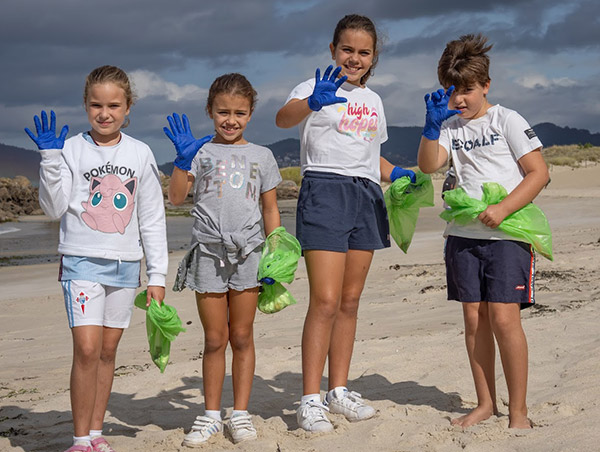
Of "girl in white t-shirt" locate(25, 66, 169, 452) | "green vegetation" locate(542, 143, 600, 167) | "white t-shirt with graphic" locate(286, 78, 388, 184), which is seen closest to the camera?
"girl in white t-shirt" locate(25, 66, 169, 452)

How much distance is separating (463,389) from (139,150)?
243 cm

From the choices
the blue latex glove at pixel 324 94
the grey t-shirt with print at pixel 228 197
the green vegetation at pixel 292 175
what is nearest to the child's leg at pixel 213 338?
the grey t-shirt with print at pixel 228 197

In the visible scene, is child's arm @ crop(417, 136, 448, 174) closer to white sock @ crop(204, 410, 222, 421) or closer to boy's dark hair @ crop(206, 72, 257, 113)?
boy's dark hair @ crop(206, 72, 257, 113)

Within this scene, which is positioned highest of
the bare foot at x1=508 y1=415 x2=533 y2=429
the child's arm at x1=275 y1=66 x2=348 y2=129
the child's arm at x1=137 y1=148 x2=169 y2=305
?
the child's arm at x1=275 y1=66 x2=348 y2=129

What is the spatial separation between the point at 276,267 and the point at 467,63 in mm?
1397

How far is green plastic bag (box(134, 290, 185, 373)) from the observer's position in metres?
3.75

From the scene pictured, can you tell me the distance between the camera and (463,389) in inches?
182

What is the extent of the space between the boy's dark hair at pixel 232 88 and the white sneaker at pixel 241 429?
159 centimetres

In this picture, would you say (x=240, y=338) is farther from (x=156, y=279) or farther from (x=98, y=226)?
(x=98, y=226)

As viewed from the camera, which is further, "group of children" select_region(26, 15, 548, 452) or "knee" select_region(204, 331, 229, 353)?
"knee" select_region(204, 331, 229, 353)

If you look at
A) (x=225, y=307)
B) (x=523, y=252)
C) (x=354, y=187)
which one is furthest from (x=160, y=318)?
(x=523, y=252)

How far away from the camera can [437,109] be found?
370 centimetres

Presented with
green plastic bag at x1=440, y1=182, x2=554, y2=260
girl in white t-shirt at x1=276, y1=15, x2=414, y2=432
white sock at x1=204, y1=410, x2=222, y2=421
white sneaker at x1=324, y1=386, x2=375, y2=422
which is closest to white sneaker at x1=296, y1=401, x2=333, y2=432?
girl in white t-shirt at x1=276, y1=15, x2=414, y2=432

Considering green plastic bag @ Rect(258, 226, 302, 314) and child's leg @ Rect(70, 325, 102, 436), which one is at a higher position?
green plastic bag @ Rect(258, 226, 302, 314)
